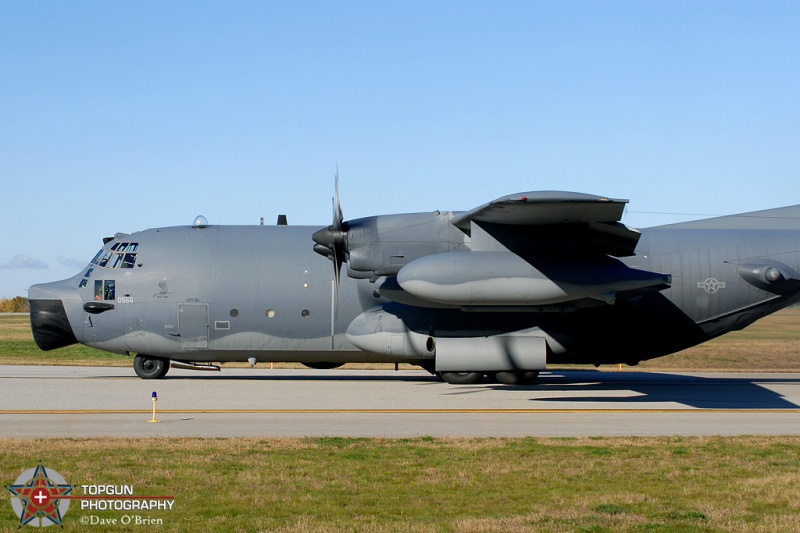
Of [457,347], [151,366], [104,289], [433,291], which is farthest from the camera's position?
[151,366]

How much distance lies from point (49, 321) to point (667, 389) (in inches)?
666

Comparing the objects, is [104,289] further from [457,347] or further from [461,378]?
[461,378]

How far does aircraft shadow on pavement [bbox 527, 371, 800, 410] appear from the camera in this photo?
19.9 m

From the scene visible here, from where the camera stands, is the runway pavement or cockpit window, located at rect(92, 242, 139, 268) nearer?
the runway pavement

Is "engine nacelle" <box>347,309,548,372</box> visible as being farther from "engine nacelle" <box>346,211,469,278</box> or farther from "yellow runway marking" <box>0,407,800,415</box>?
"yellow runway marking" <box>0,407,800,415</box>

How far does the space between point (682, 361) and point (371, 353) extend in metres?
20.0

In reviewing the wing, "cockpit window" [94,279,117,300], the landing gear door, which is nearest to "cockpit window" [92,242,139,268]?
"cockpit window" [94,279,117,300]

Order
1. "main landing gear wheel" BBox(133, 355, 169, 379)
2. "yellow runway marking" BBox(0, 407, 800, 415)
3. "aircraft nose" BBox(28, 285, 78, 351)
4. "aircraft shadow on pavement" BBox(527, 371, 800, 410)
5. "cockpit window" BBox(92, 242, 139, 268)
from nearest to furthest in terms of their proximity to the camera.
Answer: "yellow runway marking" BBox(0, 407, 800, 415) < "aircraft shadow on pavement" BBox(527, 371, 800, 410) < "aircraft nose" BBox(28, 285, 78, 351) < "cockpit window" BBox(92, 242, 139, 268) < "main landing gear wheel" BBox(133, 355, 169, 379)

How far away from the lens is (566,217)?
18031mm

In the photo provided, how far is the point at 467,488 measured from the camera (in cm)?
1072

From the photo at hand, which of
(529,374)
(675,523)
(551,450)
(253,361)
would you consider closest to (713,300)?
(529,374)

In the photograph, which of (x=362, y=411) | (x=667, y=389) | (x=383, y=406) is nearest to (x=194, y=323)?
(x=383, y=406)

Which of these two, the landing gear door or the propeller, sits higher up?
the propeller

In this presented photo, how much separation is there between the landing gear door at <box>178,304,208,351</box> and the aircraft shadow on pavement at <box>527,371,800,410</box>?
891cm
